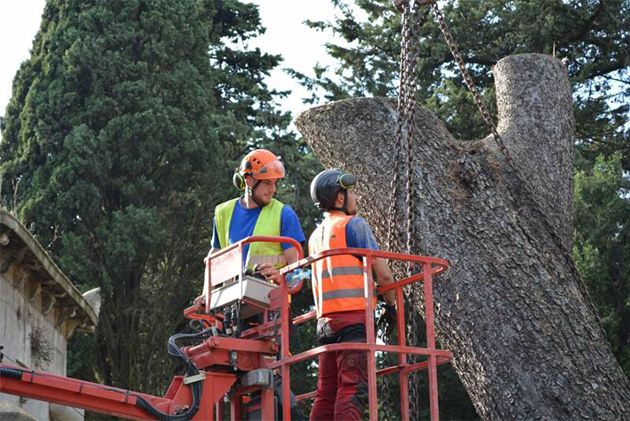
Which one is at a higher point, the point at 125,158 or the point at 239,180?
the point at 125,158

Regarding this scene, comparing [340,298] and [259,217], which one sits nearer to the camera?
[340,298]

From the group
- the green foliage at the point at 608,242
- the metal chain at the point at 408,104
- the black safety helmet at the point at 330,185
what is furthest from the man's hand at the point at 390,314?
the green foliage at the point at 608,242

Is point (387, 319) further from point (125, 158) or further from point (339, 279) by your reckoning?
point (125, 158)

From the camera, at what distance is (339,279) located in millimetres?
6516

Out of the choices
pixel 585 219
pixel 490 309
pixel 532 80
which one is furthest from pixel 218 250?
pixel 585 219

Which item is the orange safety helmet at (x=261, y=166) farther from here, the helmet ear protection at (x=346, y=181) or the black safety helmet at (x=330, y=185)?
the helmet ear protection at (x=346, y=181)

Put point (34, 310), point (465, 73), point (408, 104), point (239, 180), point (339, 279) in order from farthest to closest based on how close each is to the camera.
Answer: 1. point (34, 310)
2. point (465, 73)
3. point (408, 104)
4. point (239, 180)
5. point (339, 279)

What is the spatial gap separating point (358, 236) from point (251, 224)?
2.98ft

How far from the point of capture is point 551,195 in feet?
32.5

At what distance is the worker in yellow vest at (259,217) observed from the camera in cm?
703

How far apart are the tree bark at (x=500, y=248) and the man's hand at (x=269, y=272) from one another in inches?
89.3

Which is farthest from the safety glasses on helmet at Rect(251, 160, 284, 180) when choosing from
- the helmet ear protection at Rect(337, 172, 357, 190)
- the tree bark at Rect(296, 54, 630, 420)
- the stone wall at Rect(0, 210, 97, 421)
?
the stone wall at Rect(0, 210, 97, 421)

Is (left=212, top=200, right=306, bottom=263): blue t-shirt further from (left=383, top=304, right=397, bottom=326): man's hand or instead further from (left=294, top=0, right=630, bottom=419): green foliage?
(left=294, top=0, right=630, bottom=419): green foliage

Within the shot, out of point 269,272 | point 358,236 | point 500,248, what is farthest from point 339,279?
point 500,248
